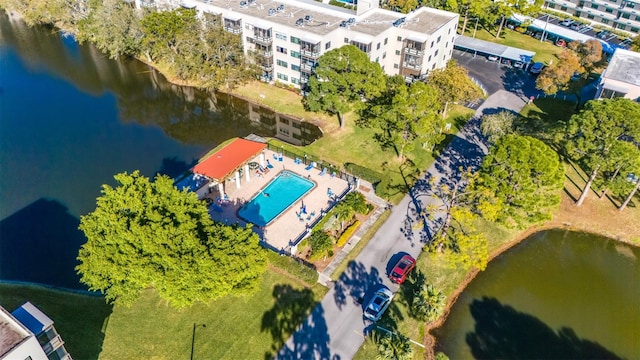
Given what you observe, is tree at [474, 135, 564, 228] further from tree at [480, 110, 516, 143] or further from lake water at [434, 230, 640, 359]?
tree at [480, 110, 516, 143]

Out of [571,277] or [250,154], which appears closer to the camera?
[571,277]

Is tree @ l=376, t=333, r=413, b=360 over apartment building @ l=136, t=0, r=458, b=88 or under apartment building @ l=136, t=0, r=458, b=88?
under

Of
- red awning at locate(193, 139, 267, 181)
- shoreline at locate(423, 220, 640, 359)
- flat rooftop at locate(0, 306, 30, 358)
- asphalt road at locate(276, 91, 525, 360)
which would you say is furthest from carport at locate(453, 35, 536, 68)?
flat rooftop at locate(0, 306, 30, 358)

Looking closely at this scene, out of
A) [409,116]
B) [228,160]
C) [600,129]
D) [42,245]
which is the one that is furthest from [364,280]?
[42,245]

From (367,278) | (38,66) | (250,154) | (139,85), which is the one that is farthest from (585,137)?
(38,66)

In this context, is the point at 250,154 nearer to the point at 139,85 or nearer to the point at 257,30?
the point at 257,30

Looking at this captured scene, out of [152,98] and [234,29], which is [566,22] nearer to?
[234,29]

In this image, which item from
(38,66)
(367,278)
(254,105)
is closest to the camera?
(367,278)
